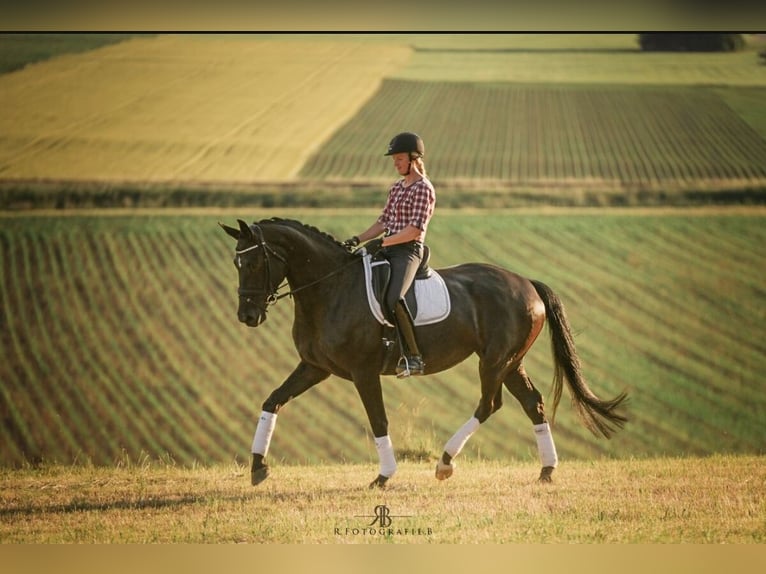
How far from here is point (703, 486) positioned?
6.83 meters

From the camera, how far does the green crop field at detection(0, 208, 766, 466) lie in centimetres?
862

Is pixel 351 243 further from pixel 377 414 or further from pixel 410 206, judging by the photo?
pixel 377 414

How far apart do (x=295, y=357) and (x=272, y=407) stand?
2.99m

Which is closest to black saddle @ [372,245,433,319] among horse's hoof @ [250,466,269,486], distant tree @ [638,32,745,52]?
horse's hoof @ [250,466,269,486]

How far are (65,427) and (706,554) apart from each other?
4.83 m

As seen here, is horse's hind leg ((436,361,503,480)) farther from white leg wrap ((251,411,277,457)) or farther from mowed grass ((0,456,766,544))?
white leg wrap ((251,411,277,457))

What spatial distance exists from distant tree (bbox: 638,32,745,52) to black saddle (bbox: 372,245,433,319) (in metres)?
2.96

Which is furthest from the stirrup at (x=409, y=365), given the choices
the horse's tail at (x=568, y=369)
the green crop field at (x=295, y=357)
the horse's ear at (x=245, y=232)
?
the green crop field at (x=295, y=357)

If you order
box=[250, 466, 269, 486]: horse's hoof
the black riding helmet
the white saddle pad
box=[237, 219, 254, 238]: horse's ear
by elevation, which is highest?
the black riding helmet

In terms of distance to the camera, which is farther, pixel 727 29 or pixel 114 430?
pixel 114 430

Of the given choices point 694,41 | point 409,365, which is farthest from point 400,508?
point 694,41

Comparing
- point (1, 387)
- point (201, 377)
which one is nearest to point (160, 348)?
point (201, 377)

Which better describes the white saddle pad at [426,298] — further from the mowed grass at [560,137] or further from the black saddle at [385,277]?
the mowed grass at [560,137]

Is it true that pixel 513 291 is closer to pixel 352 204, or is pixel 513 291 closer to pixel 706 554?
pixel 706 554
